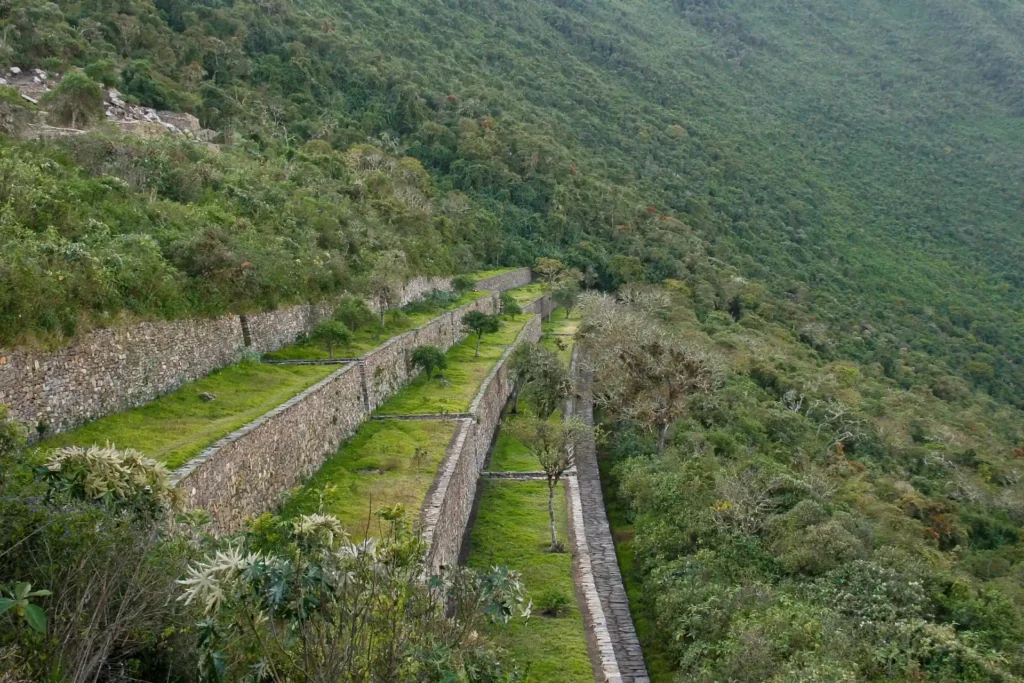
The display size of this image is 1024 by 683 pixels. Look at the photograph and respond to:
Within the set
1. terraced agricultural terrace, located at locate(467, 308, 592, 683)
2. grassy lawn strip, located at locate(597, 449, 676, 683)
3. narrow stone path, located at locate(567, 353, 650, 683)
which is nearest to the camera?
terraced agricultural terrace, located at locate(467, 308, 592, 683)

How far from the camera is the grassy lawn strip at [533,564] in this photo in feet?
45.5

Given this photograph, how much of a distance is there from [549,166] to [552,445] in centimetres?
5729

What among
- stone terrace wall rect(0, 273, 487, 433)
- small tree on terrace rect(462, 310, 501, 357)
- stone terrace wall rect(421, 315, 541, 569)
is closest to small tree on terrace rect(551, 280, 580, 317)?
small tree on terrace rect(462, 310, 501, 357)

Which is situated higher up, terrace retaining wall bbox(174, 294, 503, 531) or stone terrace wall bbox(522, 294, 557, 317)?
terrace retaining wall bbox(174, 294, 503, 531)

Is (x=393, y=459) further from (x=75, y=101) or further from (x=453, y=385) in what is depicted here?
(x=75, y=101)

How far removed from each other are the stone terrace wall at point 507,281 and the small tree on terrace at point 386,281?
14.7 meters

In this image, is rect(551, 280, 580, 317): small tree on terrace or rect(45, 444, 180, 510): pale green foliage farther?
rect(551, 280, 580, 317): small tree on terrace

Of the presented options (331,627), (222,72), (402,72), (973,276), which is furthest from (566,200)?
(331,627)

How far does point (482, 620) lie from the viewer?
363 inches

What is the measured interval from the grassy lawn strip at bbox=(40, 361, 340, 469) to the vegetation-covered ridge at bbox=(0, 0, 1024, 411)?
1.82 metres

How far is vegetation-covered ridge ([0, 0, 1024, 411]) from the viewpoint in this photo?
69.4ft

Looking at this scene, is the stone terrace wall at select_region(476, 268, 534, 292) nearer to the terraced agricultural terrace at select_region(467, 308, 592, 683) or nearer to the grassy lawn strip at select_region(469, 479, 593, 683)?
the terraced agricultural terrace at select_region(467, 308, 592, 683)

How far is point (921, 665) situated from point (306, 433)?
12370 millimetres

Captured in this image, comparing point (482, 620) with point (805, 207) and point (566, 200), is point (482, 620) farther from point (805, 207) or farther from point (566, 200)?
point (805, 207)
